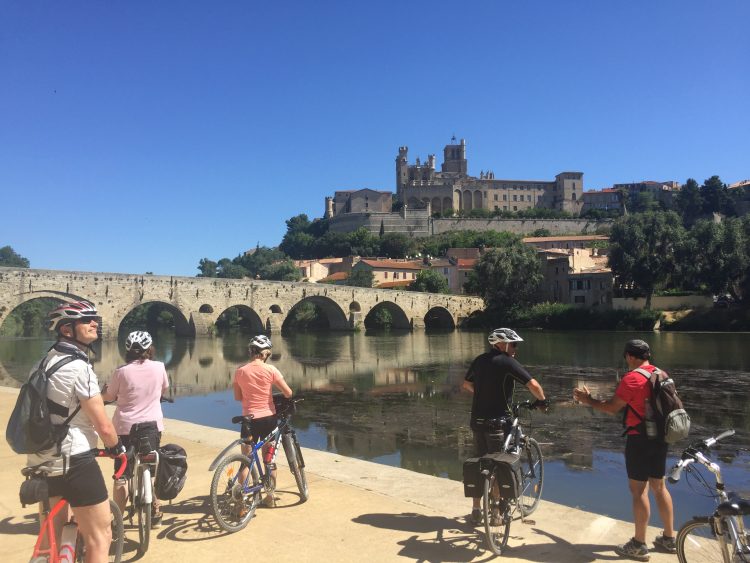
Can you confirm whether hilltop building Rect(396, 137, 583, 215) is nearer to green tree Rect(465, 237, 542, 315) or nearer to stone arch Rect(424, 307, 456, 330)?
stone arch Rect(424, 307, 456, 330)

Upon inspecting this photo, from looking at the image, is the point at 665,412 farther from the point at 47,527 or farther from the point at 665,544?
the point at 47,527

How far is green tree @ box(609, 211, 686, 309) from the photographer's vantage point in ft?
148

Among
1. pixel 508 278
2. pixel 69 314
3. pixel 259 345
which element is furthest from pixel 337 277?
pixel 69 314

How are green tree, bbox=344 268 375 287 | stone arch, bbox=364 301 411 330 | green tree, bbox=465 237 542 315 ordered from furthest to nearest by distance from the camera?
1. green tree, bbox=344 268 375 287
2. stone arch, bbox=364 301 411 330
3. green tree, bbox=465 237 542 315

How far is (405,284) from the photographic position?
69.8 m

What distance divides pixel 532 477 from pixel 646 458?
3.82ft

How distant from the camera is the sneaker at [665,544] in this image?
4.19 meters

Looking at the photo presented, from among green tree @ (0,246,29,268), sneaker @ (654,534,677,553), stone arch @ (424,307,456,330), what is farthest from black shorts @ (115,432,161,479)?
green tree @ (0,246,29,268)

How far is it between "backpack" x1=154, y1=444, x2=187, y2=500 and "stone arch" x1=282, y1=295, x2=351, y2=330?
150 feet

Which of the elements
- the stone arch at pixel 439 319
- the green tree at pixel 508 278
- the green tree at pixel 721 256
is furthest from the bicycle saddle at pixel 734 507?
the stone arch at pixel 439 319

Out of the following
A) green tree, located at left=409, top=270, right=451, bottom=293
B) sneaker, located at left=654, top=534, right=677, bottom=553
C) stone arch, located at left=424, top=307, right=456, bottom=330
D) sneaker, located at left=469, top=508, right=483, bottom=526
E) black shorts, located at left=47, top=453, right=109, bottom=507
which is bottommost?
stone arch, located at left=424, top=307, right=456, bottom=330

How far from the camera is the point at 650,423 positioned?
411 cm

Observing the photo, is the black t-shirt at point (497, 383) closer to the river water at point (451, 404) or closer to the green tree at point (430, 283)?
the river water at point (451, 404)

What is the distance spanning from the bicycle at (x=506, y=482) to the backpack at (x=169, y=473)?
7.70 feet
